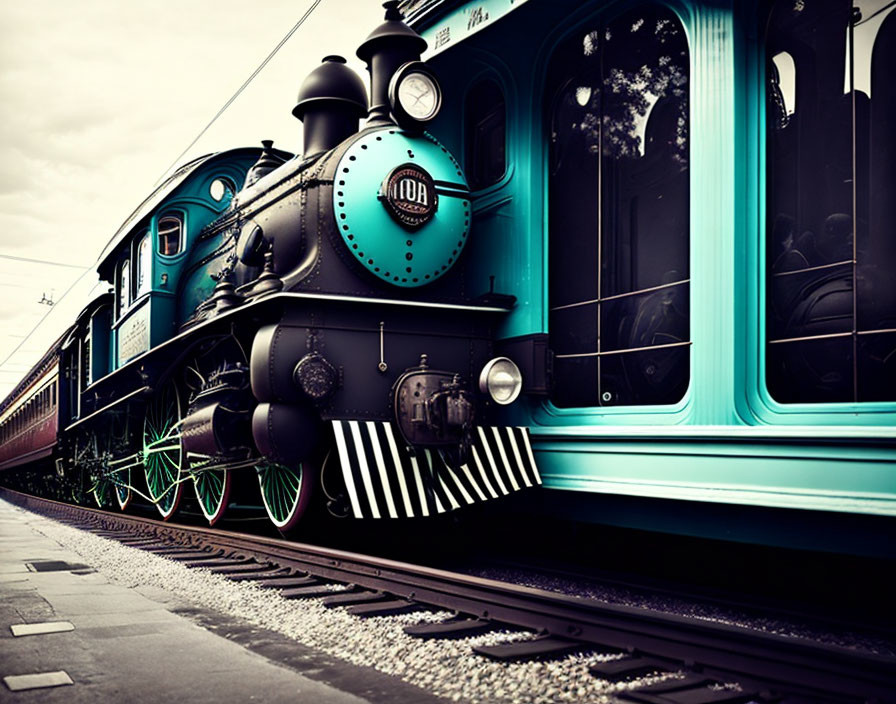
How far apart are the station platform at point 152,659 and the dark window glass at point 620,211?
2865 millimetres

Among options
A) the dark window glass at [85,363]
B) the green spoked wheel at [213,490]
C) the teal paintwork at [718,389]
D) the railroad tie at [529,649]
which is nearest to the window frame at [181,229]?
the green spoked wheel at [213,490]

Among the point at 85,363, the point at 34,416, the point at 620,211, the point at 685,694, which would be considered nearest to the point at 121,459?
the point at 85,363

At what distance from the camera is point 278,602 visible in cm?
407

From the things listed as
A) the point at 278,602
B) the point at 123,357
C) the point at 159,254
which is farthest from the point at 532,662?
the point at 123,357

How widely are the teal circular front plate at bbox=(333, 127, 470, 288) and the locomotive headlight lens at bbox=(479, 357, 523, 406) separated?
2.64 feet

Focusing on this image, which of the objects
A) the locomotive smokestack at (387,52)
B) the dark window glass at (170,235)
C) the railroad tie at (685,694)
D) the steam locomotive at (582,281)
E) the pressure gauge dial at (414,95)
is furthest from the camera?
the dark window glass at (170,235)

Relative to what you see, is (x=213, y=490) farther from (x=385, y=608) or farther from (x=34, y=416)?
(x=34, y=416)

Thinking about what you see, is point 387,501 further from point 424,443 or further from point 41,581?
point 41,581

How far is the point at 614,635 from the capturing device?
3.05 metres

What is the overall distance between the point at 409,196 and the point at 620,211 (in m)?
1.42

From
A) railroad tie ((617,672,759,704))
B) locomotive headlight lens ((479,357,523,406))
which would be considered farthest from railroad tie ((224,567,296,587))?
railroad tie ((617,672,759,704))

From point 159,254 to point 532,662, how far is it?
664cm

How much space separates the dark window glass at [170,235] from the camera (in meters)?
8.52

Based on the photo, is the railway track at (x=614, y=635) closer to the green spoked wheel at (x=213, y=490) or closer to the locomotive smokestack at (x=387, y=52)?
the green spoked wheel at (x=213, y=490)
